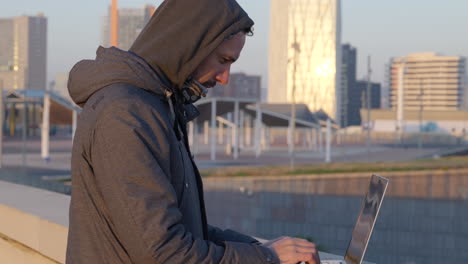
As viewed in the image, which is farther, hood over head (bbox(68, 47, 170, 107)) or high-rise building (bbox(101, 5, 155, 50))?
high-rise building (bbox(101, 5, 155, 50))

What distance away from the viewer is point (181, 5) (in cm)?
206

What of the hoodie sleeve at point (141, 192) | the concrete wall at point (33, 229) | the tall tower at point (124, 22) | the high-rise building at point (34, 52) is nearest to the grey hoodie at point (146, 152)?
the hoodie sleeve at point (141, 192)

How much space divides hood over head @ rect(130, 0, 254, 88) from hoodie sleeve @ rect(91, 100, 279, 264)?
19 cm

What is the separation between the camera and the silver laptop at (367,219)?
209cm

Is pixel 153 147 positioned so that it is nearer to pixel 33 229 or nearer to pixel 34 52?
pixel 33 229

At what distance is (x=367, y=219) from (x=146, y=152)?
581 mm

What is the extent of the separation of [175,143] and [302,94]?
190219 millimetres

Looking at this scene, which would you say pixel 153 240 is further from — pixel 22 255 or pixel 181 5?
pixel 22 255

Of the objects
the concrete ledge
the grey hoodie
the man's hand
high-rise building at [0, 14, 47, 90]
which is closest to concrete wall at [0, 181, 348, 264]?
the concrete ledge

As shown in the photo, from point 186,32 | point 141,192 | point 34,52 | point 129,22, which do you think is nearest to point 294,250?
point 141,192

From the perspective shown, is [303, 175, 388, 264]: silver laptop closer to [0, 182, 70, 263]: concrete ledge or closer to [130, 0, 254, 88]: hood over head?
[130, 0, 254, 88]: hood over head

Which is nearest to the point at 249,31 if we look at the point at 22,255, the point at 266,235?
the point at 22,255

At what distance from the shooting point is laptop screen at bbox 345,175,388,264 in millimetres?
2094

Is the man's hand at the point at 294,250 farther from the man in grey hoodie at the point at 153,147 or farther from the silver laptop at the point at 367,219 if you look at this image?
the silver laptop at the point at 367,219
